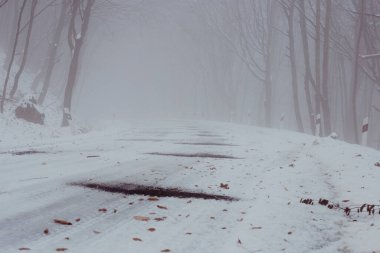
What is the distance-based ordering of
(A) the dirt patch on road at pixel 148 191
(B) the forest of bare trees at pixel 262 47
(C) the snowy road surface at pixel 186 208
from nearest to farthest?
(C) the snowy road surface at pixel 186 208
(A) the dirt patch on road at pixel 148 191
(B) the forest of bare trees at pixel 262 47

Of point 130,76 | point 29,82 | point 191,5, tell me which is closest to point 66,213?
point 29,82

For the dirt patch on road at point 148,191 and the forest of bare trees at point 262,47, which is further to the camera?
the forest of bare trees at point 262,47

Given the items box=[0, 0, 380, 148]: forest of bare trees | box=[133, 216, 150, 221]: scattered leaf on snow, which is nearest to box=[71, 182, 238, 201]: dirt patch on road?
box=[133, 216, 150, 221]: scattered leaf on snow

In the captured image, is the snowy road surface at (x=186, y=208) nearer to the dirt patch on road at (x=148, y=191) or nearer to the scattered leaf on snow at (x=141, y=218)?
the scattered leaf on snow at (x=141, y=218)

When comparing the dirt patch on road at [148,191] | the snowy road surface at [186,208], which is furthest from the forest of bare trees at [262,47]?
the dirt patch on road at [148,191]

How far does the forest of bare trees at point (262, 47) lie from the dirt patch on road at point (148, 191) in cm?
926

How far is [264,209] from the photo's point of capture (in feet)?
12.5

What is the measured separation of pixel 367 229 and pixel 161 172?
3.24m

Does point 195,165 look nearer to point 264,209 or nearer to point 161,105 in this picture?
point 264,209

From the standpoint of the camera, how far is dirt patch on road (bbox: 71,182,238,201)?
14.3ft

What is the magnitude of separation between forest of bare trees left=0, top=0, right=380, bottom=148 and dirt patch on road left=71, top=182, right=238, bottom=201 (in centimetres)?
926

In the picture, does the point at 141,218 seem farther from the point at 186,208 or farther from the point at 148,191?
the point at 148,191

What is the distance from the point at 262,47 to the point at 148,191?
74.2 feet

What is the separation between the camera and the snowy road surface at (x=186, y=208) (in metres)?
2.90
